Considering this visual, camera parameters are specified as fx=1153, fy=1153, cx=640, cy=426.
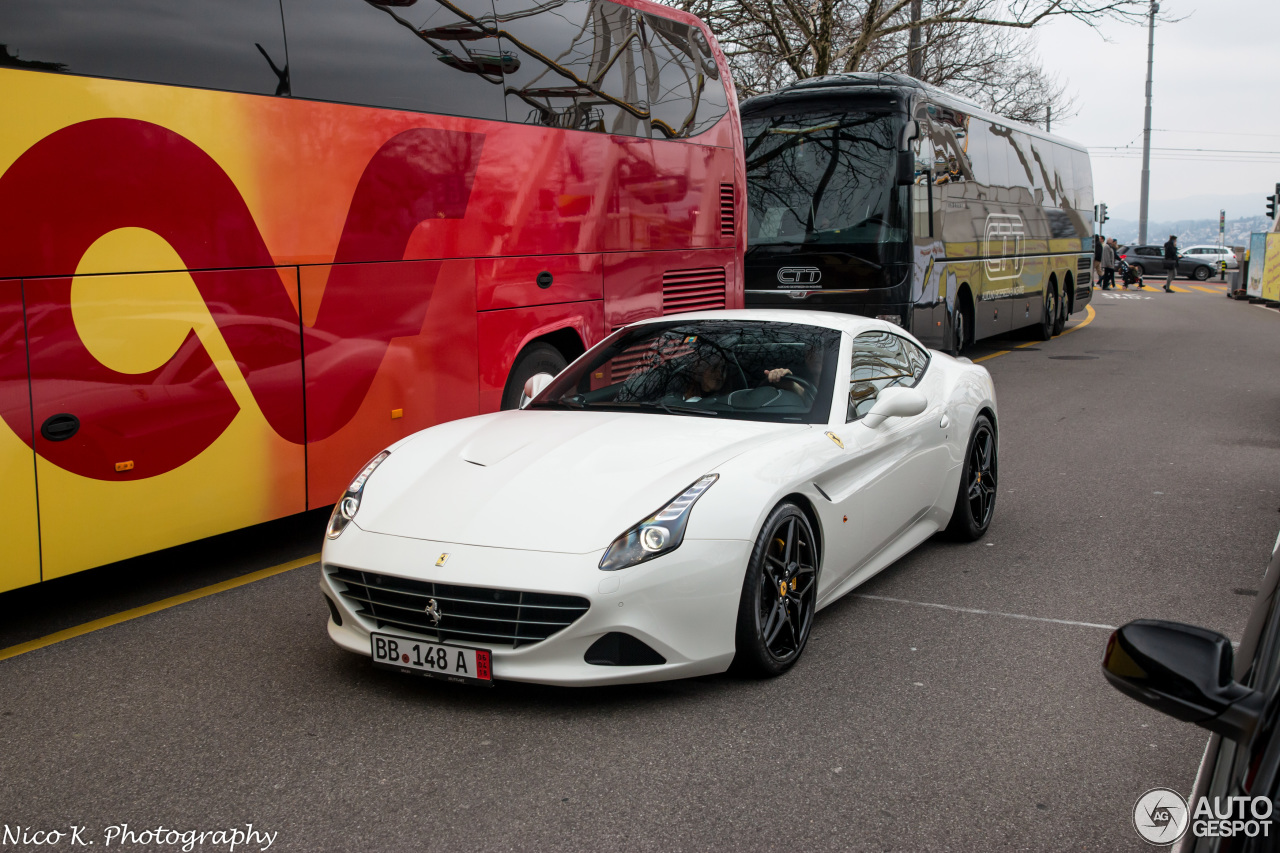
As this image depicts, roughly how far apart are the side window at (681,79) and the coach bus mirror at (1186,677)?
7681mm

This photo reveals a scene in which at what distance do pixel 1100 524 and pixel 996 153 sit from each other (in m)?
11.9

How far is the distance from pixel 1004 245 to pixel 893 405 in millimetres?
13805

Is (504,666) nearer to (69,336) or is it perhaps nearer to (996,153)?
(69,336)

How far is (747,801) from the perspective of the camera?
3.34 m

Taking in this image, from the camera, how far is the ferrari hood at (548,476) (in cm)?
400

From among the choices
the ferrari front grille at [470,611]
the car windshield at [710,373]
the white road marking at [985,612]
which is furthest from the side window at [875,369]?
the ferrari front grille at [470,611]

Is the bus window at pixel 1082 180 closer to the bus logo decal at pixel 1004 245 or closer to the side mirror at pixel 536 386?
the bus logo decal at pixel 1004 245

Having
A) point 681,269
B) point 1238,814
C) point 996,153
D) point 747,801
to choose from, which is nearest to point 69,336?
point 747,801

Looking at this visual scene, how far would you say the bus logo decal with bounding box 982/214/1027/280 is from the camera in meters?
16.9

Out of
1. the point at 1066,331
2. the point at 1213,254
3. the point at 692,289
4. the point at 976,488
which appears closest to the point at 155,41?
the point at 976,488

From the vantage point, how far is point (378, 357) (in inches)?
263

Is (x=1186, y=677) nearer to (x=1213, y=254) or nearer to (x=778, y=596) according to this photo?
(x=778, y=596)

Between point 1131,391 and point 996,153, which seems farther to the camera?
point 996,153

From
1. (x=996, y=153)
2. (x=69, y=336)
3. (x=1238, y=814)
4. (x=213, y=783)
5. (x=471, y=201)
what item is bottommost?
(x=213, y=783)
